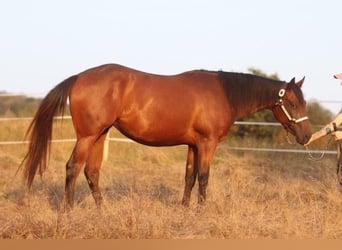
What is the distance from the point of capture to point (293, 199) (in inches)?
299

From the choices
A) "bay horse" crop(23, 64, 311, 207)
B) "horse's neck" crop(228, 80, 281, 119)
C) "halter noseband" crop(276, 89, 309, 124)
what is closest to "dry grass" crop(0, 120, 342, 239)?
"bay horse" crop(23, 64, 311, 207)

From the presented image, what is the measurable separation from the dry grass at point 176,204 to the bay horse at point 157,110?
47 cm

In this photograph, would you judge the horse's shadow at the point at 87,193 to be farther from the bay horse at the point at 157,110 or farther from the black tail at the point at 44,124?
the black tail at the point at 44,124

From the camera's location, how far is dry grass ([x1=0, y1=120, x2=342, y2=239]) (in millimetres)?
5152

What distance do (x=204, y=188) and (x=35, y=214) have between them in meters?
2.21

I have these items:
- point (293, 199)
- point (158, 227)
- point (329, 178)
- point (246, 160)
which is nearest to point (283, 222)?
point (158, 227)

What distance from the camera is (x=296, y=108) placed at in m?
7.44

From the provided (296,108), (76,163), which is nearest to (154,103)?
(76,163)

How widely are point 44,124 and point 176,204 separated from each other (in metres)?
1.88

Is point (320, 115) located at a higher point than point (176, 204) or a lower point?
lower

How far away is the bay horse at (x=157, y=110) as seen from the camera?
22.2ft

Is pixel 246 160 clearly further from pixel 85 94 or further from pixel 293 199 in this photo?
pixel 85 94

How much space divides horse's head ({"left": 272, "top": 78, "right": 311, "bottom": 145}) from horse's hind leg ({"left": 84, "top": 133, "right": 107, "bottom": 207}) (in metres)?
2.33

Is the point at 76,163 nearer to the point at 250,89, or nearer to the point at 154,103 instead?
the point at 154,103
